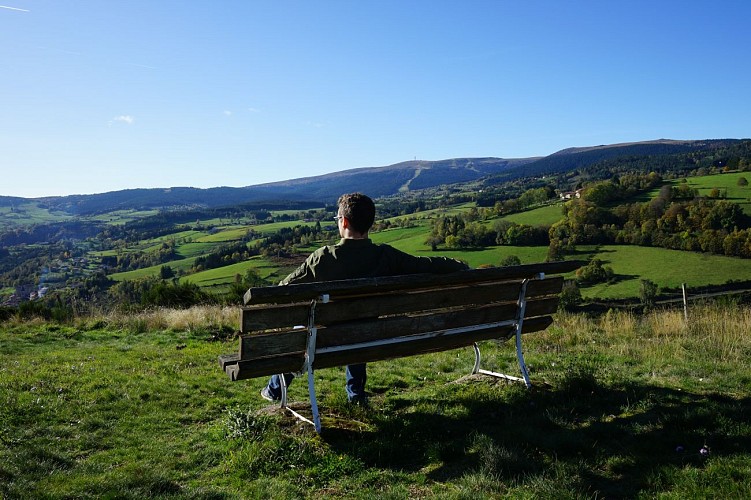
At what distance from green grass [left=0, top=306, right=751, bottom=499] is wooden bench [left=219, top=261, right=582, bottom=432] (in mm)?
500

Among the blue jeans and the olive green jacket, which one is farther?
the blue jeans

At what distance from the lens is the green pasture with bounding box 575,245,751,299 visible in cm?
4266

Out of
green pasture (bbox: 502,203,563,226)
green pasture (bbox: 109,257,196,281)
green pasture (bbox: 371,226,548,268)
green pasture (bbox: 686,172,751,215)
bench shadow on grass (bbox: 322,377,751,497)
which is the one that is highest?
bench shadow on grass (bbox: 322,377,751,497)

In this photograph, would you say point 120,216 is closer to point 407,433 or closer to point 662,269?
point 662,269

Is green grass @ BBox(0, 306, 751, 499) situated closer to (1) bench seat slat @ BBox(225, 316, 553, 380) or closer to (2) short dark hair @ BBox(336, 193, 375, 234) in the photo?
(1) bench seat slat @ BBox(225, 316, 553, 380)

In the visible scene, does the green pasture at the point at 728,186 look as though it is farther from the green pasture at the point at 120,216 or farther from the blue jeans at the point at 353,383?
the green pasture at the point at 120,216

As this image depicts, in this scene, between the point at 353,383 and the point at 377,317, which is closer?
the point at 377,317

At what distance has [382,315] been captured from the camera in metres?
4.22

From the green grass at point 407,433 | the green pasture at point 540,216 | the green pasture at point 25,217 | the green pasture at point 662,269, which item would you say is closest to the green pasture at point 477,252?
the green pasture at point 662,269

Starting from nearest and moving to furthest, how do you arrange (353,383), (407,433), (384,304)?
(407,433), (384,304), (353,383)

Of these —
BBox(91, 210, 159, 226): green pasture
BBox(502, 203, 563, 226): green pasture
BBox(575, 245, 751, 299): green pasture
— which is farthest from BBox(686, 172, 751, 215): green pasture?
BBox(91, 210, 159, 226): green pasture

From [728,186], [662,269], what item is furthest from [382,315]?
[728,186]

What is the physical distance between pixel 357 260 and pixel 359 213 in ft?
1.33

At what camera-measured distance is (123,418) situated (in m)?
4.80
